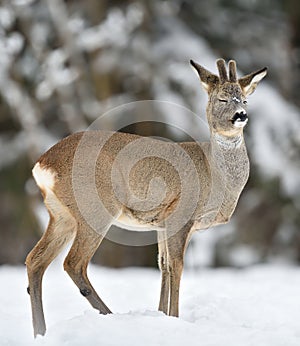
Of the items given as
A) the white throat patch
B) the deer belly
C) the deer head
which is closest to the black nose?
the deer head

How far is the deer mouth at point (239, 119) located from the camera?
237 inches

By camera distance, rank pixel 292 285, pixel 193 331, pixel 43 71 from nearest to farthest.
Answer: pixel 193 331
pixel 292 285
pixel 43 71

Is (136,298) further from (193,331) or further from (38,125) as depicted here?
(38,125)

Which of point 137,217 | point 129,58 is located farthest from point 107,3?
point 137,217

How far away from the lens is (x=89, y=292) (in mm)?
6238

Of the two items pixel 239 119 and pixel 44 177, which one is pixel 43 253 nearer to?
pixel 44 177

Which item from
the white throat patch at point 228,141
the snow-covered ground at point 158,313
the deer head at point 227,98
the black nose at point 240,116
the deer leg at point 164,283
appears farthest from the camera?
the deer leg at point 164,283

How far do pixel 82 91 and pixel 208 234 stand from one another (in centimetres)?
366

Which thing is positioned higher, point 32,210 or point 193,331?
point 193,331

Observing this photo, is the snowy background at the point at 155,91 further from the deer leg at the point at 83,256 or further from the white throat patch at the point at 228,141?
the white throat patch at the point at 228,141

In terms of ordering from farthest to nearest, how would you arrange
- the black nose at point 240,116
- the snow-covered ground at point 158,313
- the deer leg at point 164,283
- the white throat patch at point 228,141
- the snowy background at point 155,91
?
the snowy background at point 155,91 → the deer leg at point 164,283 → the white throat patch at point 228,141 → the black nose at point 240,116 → the snow-covered ground at point 158,313

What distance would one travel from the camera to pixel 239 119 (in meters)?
6.04

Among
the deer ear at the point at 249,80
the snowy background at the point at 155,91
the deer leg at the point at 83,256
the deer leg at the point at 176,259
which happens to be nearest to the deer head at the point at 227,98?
the deer ear at the point at 249,80

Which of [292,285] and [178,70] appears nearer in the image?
[292,285]
